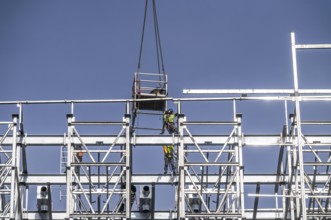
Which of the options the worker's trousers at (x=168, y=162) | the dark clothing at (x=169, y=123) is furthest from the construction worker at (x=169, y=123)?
the worker's trousers at (x=168, y=162)

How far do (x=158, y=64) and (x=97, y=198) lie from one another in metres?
9.03

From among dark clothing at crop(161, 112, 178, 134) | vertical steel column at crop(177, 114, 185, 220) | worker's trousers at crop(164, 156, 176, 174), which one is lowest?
vertical steel column at crop(177, 114, 185, 220)

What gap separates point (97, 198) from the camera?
142ft

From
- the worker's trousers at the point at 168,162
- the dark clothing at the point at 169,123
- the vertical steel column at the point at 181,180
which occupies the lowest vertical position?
the vertical steel column at the point at 181,180

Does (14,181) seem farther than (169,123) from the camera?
No

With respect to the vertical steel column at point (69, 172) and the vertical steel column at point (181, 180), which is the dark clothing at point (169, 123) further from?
the vertical steel column at point (69, 172)

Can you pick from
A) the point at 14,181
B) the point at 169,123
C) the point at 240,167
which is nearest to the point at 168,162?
the point at 169,123

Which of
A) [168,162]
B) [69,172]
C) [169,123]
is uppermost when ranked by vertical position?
[169,123]

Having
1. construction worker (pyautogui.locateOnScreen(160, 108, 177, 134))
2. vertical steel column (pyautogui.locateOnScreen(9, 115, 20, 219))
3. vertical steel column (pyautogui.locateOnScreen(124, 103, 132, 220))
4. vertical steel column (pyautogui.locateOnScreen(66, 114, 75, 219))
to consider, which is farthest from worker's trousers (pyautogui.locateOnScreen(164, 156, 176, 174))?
vertical steel column (pyautogui.locateOnScreen(9, 115, 20, 219))

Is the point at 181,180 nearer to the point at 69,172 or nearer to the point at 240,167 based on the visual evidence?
the point at 240,167

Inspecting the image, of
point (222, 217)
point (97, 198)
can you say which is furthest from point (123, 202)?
point (222, 217)

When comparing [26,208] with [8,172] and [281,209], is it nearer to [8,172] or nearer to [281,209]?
[8,172]

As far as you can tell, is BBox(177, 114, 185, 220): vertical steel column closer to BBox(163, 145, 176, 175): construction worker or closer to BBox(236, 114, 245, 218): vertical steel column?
BBox(236, 114, 245, 218): vertical steel column

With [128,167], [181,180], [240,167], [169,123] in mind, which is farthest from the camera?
[169,123]
